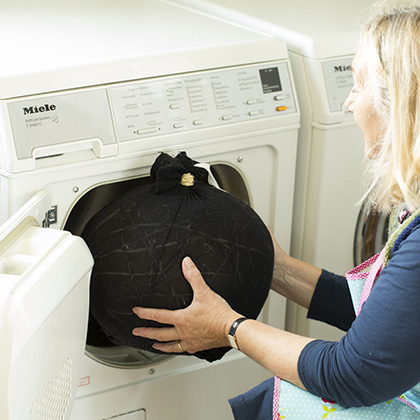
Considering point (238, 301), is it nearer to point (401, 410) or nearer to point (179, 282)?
point (179, 282)

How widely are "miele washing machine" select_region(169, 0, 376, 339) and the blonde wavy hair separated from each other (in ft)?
1.03

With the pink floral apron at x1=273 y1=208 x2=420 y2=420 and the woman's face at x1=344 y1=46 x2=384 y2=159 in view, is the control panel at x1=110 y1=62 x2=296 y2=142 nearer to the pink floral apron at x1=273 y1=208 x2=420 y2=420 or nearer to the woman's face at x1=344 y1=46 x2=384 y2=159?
the woman's face at x1=344 y1=46 x2=384 y2=159

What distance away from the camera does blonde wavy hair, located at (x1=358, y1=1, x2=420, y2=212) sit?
102cm

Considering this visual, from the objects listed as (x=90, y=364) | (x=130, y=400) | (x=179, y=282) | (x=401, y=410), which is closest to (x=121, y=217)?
(x=179, y=282)

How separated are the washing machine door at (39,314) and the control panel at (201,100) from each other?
217 millimetres

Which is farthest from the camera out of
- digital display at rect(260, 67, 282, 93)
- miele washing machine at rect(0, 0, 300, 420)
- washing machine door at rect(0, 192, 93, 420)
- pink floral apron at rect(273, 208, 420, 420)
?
digital display at rect(260, 67, 282, 93)

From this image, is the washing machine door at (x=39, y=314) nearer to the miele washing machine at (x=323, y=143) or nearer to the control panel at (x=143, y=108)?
the control panel at (x=143, y=108)

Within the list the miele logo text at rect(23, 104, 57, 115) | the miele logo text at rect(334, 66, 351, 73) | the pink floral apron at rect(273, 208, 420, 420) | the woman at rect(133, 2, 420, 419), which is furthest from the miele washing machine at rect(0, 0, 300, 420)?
the pink floral apron at rect(273, 208, 420, 420)

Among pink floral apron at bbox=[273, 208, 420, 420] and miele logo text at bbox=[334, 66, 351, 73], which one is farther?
miele logo text at bbox=[334, 66, 351, 73]

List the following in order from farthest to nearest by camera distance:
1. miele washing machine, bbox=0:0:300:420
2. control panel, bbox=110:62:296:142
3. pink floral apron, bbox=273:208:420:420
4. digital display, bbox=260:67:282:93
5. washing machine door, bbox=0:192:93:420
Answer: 1. digital display, bbox=260:67:282:93
2. control panel, bbox=110:62:296:142
3. pink floral apron, bbox=273:208:420:420
4. miele washing machine, bbox=0:0:300:420
5. washing machine door, bbox=0:192:93:420

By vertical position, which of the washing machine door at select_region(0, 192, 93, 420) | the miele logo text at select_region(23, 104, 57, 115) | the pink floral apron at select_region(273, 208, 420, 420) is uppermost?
the miele logo text at select_region(23, 104, 57, 115)

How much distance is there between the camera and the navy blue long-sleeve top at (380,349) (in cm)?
95

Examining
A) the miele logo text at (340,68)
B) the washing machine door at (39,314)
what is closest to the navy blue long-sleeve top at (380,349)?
the washing machine door at (39,314)

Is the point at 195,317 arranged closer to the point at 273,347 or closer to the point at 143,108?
the point at 273,347
